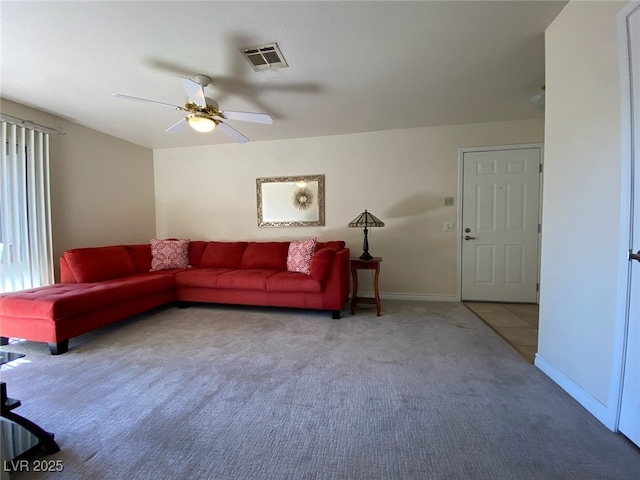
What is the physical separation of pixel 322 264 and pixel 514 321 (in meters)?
2.18

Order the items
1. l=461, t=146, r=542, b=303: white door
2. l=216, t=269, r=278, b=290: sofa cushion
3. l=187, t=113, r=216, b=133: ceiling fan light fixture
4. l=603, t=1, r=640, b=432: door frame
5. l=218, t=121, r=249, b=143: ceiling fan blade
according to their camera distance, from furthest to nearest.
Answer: l=461, t=146, r=542, b=303: white door → l=216, t=269, r=278, b=290: sofa cushion → l=218, t=121, r=249, b=143: ceiling fan blade → l=187, t=113, r=216, b=133: ceiling fan light fixture → l=603, t=1, r=640, b=432: door frame

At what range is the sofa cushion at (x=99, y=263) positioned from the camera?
2.88 metres

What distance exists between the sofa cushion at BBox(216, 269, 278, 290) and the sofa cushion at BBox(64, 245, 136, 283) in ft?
4.15

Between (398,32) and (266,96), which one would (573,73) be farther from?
(266,96)

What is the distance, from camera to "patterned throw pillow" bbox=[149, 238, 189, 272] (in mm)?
3752

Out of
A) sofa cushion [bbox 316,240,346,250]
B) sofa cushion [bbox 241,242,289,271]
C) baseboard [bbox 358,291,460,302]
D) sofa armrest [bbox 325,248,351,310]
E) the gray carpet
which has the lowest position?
the gray carpet

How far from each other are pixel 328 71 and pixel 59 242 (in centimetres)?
374

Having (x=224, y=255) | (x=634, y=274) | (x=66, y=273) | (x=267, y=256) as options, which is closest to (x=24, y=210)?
(x=66, y=273)

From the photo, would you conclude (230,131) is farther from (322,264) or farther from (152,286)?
(152,286)

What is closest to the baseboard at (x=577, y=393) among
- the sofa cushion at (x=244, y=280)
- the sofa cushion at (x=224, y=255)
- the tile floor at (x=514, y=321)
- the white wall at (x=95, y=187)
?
the tile floor at (x=514, y=321)

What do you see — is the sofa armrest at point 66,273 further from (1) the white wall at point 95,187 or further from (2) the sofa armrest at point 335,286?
(2) the sofa armrest at point 335,286

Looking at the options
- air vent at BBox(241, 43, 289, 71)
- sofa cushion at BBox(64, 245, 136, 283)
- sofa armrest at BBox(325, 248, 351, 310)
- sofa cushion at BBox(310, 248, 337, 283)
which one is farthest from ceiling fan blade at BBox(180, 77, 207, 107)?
sofa cushion at BBox(64, 245, 136, 283)

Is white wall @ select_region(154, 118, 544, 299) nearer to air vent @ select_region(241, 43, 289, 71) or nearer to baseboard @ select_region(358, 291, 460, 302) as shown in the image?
baseboard @ select_region(358, 291, 460, 302)

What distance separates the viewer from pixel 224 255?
387 centimetres
